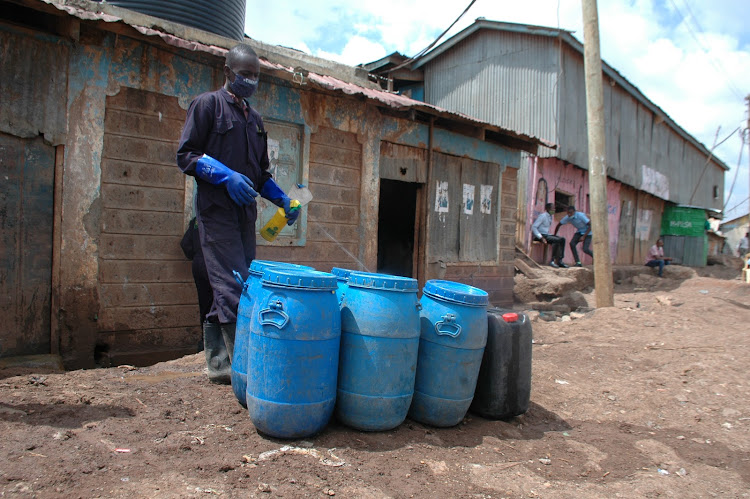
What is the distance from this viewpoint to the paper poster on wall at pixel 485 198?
27.5 feet

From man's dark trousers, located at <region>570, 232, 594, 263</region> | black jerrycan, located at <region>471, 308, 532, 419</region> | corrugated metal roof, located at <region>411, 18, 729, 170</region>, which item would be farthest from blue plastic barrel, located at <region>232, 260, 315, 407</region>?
corrugated metal roof, located at <region>411, 18, 729, 170</region>

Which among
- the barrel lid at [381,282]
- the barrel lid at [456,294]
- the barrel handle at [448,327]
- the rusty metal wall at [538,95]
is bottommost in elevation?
the barrel handle at [448,327]

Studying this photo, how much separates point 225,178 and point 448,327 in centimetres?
144

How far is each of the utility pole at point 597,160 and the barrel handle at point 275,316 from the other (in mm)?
5780

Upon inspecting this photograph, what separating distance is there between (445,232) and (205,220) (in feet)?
17.3

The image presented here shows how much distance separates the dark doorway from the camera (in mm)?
8609

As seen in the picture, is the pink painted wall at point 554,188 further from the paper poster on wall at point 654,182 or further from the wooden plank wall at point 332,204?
the wooden plank wall at point 332,204

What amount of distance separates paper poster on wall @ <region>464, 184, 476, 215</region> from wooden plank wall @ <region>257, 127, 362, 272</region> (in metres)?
2.27

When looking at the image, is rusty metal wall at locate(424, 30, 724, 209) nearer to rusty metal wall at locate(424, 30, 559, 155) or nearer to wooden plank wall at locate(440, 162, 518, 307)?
rusty metal wall at locate(424, 30, 559, 155)

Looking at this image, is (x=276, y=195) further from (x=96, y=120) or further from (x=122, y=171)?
(x=96, y=120)

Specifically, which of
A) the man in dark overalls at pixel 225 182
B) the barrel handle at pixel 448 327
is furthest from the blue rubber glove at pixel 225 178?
the barrel handle at pixel 448 327

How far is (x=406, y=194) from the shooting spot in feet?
28.2

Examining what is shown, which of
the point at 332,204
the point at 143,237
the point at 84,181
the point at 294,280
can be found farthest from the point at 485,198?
the point at 294,280

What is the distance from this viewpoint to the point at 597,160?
718 cm
